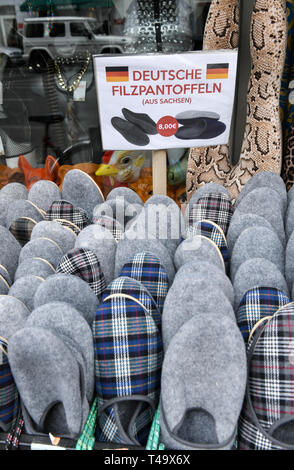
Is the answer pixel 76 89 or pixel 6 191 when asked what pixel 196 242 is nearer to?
pixel 6 191

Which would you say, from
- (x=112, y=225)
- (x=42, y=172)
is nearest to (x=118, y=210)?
(x=112, y=225)

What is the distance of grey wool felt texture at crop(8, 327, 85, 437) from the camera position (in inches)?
20.0

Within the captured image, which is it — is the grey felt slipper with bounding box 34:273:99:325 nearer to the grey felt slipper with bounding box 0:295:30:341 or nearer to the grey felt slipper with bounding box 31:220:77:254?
→ the grey felt slipper with bounding box 0:295:30:341

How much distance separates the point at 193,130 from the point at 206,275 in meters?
0.58

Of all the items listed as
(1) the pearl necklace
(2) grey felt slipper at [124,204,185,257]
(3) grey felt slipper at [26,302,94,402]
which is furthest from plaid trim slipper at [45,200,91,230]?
(1) the pearl necklace

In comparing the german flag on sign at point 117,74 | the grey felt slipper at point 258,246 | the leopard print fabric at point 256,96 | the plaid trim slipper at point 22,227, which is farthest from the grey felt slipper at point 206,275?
the leopard print fabric at point 256,96

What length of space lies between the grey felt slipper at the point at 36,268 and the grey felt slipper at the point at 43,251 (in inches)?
1.0

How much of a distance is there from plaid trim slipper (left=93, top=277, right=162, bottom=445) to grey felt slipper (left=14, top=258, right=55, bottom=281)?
0.69ft

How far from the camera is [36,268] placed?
74cm

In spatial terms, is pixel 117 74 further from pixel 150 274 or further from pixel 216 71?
pixel 150 274

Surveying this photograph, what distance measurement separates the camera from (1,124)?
176 centimetres

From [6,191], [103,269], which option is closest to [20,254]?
[103,269]

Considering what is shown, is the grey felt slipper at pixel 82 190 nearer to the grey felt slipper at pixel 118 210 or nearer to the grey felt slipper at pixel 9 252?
the grey felt slipper at pixel 118 210
